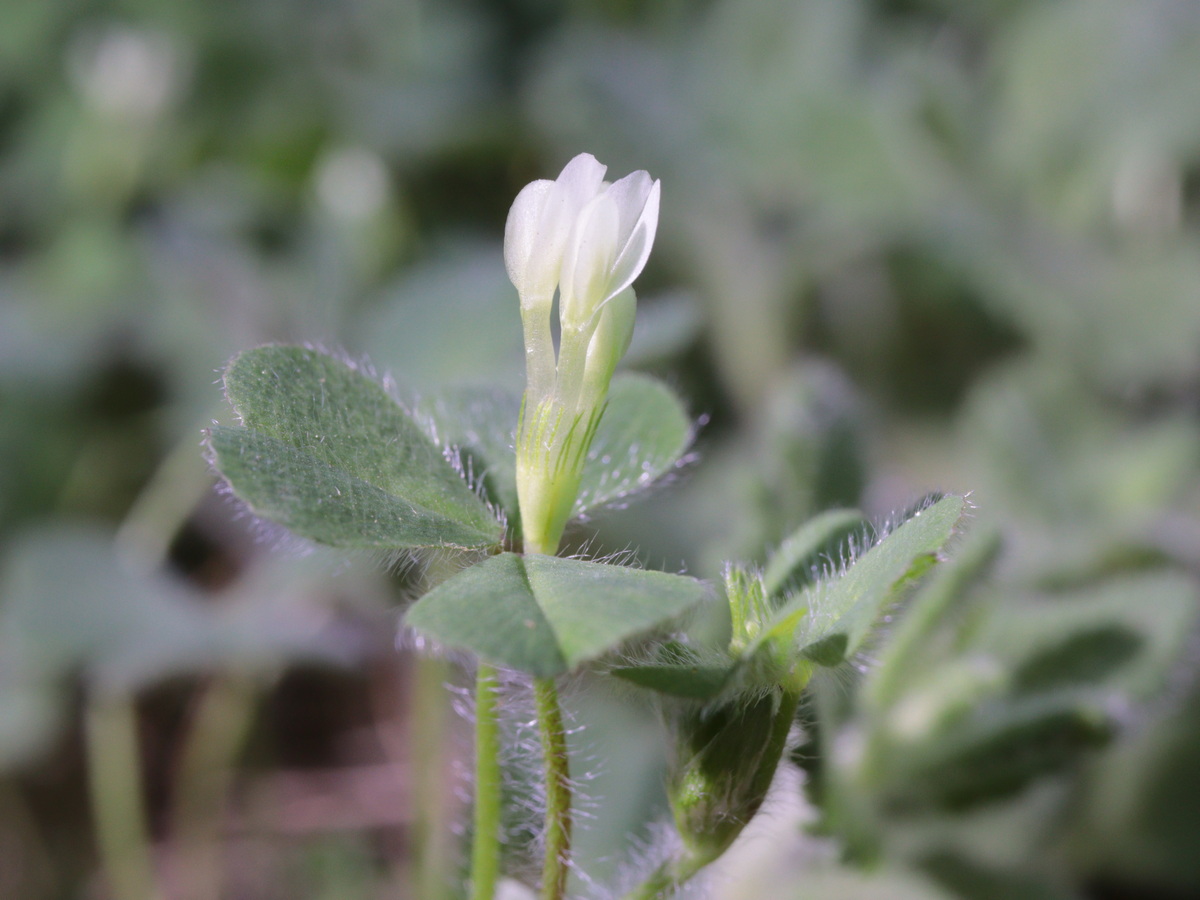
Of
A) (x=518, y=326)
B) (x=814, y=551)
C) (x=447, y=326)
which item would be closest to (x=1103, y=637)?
(x=814, y=551)

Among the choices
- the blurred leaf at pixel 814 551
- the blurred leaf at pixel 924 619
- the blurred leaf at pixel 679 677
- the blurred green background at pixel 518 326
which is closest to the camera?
the blurred leaf at pixel 679 677

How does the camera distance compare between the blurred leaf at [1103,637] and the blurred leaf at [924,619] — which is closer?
the blurred leaf at [924,619]

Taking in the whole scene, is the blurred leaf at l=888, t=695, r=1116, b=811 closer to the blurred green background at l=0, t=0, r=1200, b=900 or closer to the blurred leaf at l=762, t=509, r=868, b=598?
the blurred green background at l=0, t=0, r=1200, b=900

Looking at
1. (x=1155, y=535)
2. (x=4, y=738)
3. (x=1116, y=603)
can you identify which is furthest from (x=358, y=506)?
(x=4, y=738)

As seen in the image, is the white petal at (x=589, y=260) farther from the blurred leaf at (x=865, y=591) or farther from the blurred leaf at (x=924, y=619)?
the blurred leaf at (x=924, y=619)

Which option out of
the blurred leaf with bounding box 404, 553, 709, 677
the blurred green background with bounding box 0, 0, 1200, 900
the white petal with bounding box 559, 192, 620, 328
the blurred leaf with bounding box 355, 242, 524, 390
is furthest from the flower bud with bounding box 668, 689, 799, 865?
the blurred leaf with bounding box 355, 242, 524, 390

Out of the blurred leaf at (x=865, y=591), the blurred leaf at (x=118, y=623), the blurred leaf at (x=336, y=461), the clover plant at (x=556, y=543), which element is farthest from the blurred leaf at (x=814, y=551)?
the blurred leaf at (x=118, y=623)
